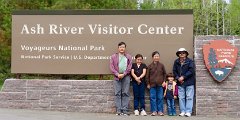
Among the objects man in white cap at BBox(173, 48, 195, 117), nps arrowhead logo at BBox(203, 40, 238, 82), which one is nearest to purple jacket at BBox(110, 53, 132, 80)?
man in white cap at BBox(173, 48, 195, 117)

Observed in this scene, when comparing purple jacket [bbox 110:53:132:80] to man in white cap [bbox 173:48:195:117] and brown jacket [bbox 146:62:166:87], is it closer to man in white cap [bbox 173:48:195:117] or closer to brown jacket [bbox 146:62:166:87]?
brown jacket [bbox 146:62:166:87]

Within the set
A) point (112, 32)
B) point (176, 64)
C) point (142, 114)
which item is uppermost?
point (112, 32)

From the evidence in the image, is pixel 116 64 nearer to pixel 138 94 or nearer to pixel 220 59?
pixel 138 94

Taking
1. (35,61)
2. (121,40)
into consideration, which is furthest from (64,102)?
(121,40)

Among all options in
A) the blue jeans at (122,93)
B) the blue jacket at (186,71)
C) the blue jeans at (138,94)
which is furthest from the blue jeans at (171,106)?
the blue jeans at (122,93)

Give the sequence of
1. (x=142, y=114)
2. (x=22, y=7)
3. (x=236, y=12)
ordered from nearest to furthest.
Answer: (x=142, y=114) < (x=22, y=7) < (x=236, y=12)

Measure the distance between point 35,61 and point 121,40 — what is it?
225cm

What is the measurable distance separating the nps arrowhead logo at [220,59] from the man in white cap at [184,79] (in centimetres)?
42

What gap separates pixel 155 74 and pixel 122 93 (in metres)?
0.90

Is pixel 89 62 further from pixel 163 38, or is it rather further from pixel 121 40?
pixel 163 38

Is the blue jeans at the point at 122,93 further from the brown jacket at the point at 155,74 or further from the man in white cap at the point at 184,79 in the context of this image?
the man in white cap at the point at 184,79

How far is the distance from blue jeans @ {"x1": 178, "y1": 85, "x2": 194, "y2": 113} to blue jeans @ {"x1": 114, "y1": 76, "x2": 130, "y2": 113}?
1.25 metres

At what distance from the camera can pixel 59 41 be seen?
12.3 m

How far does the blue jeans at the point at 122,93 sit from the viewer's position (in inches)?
454
